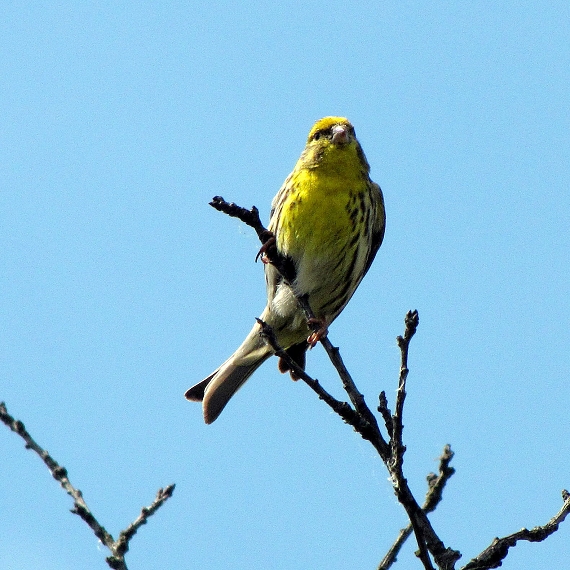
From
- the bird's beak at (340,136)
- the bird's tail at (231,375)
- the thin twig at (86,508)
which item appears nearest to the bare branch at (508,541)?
the thin twig at (86,508)

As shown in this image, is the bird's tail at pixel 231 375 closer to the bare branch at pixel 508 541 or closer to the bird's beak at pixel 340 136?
the bird's beak at pixel 340 136

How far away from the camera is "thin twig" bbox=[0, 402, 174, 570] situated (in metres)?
2.58

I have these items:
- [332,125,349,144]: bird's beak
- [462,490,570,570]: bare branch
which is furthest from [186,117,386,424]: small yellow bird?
[462,490,570,570]: bare branch

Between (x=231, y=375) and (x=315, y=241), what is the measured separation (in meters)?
1.23

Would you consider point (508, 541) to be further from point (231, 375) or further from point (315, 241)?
point (231, 375)

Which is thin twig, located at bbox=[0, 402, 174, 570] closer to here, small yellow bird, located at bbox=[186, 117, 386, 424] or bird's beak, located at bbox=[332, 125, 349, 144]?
small yellow bird, located at bbox=[186, 117, 386, 424]

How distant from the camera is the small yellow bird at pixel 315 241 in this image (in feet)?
18.7

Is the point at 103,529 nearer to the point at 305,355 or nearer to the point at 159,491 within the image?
the point at 159,491

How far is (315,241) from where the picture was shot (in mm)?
5648

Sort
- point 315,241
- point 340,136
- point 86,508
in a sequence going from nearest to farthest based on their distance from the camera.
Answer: point 86,508 < point 315,241 < point 340,136

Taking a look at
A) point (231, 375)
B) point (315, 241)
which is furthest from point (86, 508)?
point (231, 375)

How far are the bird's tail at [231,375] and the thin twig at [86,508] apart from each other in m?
2.76

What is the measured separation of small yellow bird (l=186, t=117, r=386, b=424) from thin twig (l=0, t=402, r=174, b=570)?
2609 mm

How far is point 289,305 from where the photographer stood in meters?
5.84
